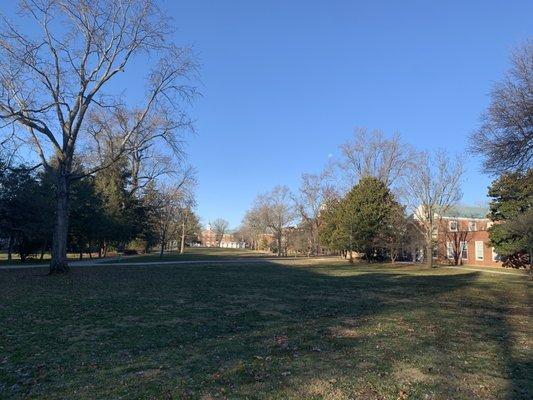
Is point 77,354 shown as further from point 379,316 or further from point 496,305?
point 496,305

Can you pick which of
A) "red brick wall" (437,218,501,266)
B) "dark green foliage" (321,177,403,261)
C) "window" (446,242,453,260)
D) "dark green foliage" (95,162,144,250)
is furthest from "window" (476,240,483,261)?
"dark green foliage" (95,162,144,250)

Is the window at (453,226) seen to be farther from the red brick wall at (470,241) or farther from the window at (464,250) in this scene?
the window at (464,250)

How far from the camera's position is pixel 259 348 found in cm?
688

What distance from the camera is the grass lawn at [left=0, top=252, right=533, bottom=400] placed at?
16.7 ft

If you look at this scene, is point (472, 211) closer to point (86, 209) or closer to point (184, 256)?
point (184, 256)

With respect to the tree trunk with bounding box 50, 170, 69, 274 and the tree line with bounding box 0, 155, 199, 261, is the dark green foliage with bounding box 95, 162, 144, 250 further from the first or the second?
the tree trunk with bounding box 50, 170, 69, 274

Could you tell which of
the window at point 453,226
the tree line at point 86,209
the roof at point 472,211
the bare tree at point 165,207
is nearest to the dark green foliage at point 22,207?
the tree line at point 86,209

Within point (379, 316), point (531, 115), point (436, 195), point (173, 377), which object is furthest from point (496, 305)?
point (436, 195)

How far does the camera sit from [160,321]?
9.24 m

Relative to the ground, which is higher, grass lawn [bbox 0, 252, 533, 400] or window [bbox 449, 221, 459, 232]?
window [bbox 449, 221, 459, 232]

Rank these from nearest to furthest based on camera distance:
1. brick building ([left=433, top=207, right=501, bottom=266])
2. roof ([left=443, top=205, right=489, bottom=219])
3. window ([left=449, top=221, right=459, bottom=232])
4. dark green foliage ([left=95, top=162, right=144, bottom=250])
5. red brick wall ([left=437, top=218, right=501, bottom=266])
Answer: dark green foliage ([left=95, top=162, right=144, bottom=250]), red brick wall ([left=437, top=218, right=501, bottom=266]), brick building ([left=433, top=207, right=501, bottom=266]), window ([left=449, top=221, right=459, bottom=232]), roof ([left=443, top=205, right=489, bottom=219])

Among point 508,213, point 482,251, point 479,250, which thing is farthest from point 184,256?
point 508,213

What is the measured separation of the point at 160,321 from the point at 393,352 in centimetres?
478

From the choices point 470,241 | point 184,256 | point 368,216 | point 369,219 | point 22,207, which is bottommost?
point 184,256
